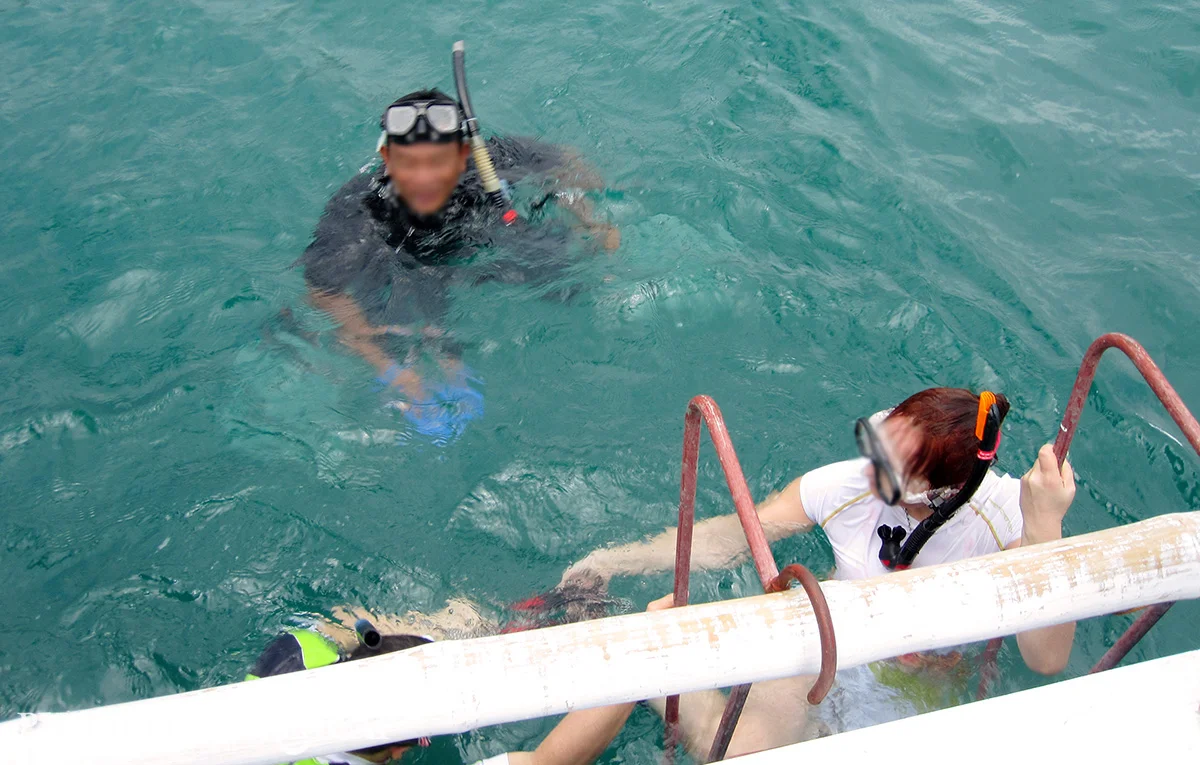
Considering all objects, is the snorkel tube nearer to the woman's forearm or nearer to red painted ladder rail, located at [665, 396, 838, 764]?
the woman's forearm

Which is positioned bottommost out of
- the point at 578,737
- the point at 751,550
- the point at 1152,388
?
the point at 578,737

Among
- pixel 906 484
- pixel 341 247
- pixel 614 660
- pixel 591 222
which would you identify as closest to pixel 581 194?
pixel 591 222

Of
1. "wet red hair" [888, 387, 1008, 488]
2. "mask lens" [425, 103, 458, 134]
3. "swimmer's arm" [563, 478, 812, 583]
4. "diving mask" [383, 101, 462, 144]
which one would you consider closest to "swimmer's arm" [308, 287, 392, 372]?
"diving mask" [383, 101, 462, 144]

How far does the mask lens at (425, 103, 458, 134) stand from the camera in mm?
3546

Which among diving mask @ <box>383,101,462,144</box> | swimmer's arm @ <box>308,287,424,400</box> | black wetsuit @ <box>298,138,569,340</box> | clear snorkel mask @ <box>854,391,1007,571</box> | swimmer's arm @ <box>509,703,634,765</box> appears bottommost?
swimmer's arm @ <box>509,703,634,765</box>

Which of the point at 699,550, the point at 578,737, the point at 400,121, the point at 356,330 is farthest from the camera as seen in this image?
the point at 356,330

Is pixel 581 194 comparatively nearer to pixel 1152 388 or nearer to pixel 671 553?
pixel 671 553

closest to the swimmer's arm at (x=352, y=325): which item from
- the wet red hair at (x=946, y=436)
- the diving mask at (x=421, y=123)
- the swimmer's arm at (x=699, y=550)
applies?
the diving mask at (x=421, y=123)

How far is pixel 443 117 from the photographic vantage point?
356cm

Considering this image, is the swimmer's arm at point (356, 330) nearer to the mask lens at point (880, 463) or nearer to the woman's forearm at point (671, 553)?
the woman's forearm at point (671, 553)

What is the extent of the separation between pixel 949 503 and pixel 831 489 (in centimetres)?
45

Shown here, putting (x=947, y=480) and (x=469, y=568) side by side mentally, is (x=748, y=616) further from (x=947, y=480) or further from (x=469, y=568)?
(x=469, y=568)

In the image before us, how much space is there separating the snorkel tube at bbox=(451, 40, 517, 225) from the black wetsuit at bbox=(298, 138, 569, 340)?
0.05m

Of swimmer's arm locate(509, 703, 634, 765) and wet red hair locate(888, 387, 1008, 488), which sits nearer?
wet red hair locate(888, 387, 1008, 488)
